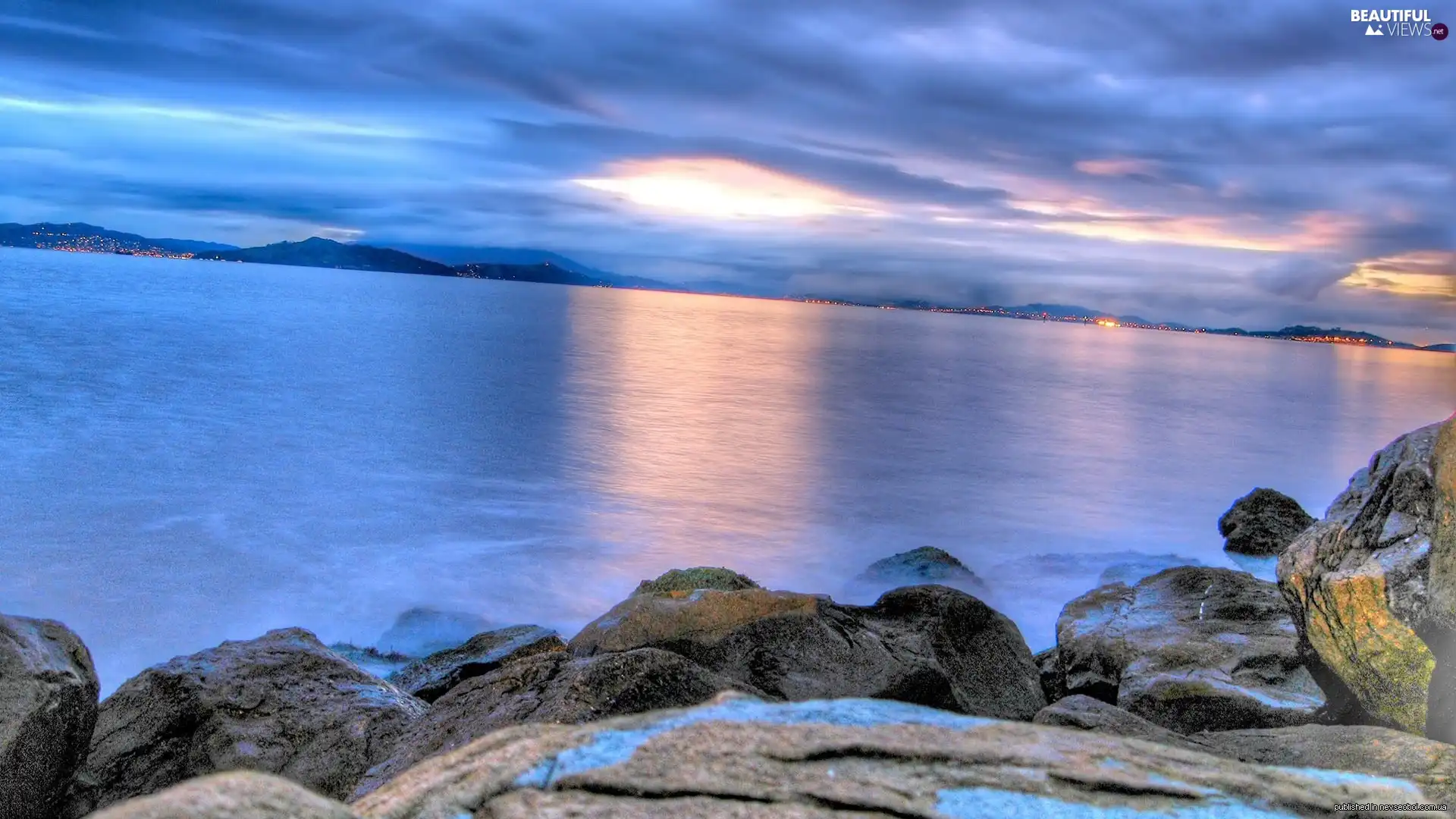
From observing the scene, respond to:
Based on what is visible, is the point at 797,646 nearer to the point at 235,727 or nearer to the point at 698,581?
the point at 235,727

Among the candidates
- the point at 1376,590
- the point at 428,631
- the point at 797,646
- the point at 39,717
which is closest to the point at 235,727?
the point at 39,717

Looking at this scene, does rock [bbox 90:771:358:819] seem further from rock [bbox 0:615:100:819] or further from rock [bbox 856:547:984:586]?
rock [bbox 856:547:984:586]

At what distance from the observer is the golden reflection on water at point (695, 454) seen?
56.3 ft

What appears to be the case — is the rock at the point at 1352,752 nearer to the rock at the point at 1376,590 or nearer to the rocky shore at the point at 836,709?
the rocky shore at the point at 836,709

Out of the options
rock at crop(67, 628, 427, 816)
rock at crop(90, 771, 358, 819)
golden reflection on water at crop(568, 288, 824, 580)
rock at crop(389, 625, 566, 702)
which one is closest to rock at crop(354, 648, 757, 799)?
rock at crop(67, 628, 427, 816)

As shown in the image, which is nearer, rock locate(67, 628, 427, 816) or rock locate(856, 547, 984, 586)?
rock locate(67, 628, 427, 816)

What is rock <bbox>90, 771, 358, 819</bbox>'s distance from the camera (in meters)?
1.77

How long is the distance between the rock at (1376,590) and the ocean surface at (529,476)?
7269 millimetres

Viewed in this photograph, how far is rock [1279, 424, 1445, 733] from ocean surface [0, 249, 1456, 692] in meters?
7.27

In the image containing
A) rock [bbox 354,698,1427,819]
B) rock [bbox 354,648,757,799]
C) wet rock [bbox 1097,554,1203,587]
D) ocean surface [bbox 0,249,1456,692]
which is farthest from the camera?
ocean surface [bbox 0,249,1456,692]

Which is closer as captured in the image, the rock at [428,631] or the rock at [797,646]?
the rock at [797,646]

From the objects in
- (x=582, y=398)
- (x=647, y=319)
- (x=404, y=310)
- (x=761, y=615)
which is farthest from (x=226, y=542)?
(x=647, y=319)

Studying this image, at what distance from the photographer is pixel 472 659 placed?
7.96 metres

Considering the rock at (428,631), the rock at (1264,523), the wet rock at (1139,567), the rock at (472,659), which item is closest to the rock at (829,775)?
the rock at (472,659)
